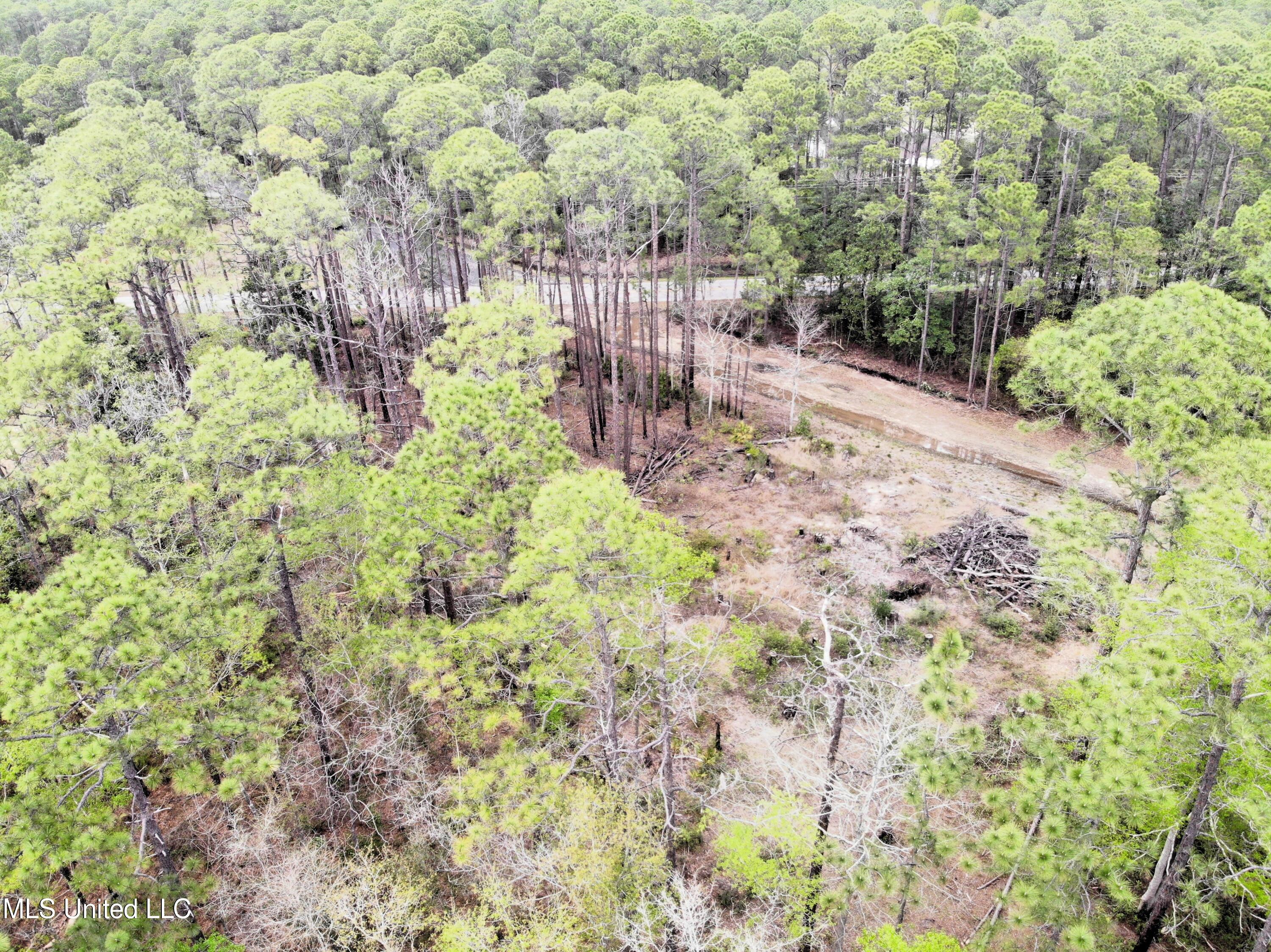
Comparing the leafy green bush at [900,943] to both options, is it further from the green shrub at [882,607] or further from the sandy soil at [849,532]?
the green shrub at [882,607]

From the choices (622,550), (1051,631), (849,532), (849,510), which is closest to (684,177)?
(849,510)

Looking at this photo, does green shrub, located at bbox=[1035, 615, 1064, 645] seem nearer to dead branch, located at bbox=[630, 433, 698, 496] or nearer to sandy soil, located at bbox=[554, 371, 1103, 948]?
sandy soil, located at bbox=[554, 371, 1103, 948]

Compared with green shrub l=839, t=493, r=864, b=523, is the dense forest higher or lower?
higher

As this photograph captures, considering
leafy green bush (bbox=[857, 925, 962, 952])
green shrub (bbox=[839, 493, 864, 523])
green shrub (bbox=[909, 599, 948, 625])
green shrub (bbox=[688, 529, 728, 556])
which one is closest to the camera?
Answer: leafy green bush (bbox=[857, 925, 962, 952])

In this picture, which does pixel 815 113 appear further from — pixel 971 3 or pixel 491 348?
pixel 971 3

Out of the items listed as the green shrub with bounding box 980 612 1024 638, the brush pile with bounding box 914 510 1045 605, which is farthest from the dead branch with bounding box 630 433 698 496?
the green shrub with bounding box 980 612 1024 638

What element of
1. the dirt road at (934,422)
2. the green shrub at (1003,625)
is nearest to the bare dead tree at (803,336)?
the dirt road at (934,422)

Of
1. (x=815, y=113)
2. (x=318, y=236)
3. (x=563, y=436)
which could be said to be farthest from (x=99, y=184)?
(x=815, y=113)
